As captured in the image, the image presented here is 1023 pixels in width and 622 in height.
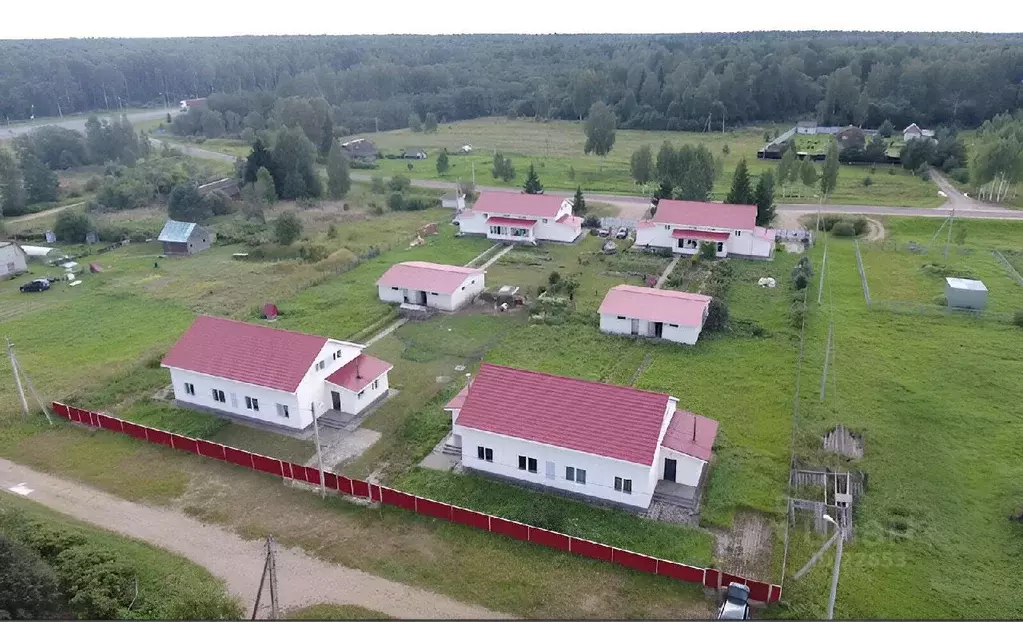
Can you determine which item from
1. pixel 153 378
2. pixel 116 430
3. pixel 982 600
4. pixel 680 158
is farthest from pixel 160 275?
pixel 982 600

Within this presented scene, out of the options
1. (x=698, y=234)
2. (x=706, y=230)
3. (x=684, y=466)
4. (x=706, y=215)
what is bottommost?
(x=684, y=466)

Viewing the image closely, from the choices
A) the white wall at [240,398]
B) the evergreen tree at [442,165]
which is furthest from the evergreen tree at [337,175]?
the white wall at [240,398]

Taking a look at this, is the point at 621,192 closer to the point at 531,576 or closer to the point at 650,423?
the point at 650,423

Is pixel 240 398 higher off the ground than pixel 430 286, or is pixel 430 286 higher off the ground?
pixel 430 286

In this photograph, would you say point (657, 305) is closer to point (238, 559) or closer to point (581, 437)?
point (581, 437)

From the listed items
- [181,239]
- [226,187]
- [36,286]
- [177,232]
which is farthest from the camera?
[226,187]

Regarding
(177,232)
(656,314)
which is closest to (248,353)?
(656,314)
